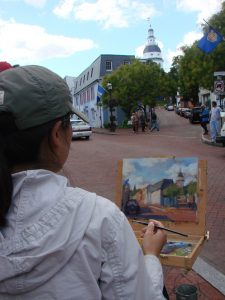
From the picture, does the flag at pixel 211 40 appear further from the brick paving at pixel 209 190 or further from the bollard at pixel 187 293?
the bollard at pixel 187 293

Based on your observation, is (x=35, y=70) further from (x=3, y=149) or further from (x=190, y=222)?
(x=190, y=222)

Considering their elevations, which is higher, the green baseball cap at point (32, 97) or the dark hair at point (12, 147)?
the green baseball cap at point (32, 97)

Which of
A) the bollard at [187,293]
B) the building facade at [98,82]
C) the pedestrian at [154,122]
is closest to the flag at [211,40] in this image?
the pedestrian at [154,122]

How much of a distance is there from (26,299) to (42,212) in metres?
0.24

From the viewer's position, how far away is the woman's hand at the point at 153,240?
1.67 m

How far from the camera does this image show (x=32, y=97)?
1.28 m

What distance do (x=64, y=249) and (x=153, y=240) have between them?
26.0 inches

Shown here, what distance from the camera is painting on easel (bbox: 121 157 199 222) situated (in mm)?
2922

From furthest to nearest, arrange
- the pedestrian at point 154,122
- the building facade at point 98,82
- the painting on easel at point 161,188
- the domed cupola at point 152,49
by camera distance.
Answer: the domed cupola at point 152,49 → the building facade at point 98,82 → the pedestrian at point 154,122 → the painting on easel at point 161,188

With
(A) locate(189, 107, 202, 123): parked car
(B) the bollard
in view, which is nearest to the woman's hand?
(B) the bollard

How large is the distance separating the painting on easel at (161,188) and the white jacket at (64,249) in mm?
1734

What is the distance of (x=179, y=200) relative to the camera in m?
2.94

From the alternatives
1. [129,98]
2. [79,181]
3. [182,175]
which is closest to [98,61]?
[129,98]

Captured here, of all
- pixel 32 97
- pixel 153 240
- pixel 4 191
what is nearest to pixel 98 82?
pixel 153 240
